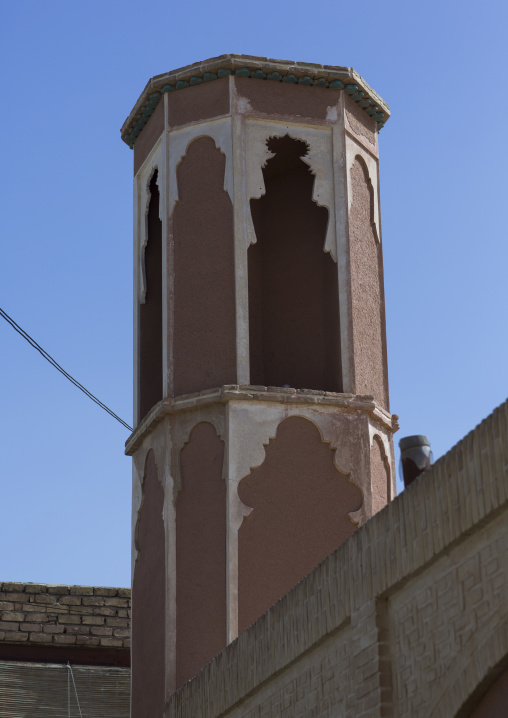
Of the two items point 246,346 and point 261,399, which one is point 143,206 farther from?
point 261,399

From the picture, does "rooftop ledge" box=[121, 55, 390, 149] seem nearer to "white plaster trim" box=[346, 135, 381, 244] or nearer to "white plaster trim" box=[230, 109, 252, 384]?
"white plaster trim" box=[230, 109, 252, 384]

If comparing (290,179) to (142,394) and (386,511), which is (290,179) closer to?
(142,394)

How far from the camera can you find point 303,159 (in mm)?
10375

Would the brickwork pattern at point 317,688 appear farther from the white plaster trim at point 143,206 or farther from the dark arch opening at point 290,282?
the white plaster trim at point 143,206

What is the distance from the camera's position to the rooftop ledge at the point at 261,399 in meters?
9.55

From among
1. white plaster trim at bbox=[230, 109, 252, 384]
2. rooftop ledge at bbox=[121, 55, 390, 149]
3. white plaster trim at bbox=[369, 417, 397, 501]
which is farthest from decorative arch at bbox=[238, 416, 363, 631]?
rooftop ledge at bbox=[121, 55, 390, 149]

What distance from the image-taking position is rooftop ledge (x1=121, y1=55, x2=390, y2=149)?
1027 centimetres

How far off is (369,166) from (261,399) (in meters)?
2.28

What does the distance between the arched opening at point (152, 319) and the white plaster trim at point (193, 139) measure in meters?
0.50

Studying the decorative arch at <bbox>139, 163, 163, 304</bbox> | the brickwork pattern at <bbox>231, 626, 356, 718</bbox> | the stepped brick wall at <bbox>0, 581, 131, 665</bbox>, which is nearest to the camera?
the brickwork pattern at <bbox>231, 626, 356, 718</bbox>

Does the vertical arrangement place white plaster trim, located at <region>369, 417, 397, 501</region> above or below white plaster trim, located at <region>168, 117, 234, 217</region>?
below

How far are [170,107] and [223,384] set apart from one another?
2.29 m

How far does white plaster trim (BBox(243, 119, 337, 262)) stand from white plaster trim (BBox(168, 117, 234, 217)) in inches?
5.3

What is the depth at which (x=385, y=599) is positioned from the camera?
5754mm
